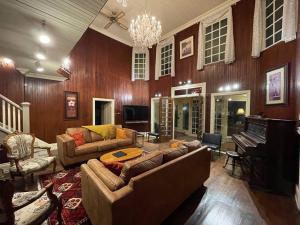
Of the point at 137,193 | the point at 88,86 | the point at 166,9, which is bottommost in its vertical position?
the point at 137,193

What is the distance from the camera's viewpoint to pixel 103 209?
1277mm

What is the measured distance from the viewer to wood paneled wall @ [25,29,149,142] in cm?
498

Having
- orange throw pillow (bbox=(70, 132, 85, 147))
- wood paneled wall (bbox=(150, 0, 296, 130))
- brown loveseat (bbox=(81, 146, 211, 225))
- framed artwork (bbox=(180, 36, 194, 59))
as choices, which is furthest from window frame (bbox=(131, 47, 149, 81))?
brown loveseat (bbox=(81, 146, 211, 225))

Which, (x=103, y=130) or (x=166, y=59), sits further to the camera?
(x=166, y=59)

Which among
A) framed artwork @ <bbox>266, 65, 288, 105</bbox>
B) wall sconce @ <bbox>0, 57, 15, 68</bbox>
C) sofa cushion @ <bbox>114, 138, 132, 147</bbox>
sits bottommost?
sofa cushion @ <bbox>114, 138, 132, 147</bbox>

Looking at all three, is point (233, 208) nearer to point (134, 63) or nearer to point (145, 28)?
point (145, 28)

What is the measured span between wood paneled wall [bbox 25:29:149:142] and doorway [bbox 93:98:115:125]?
0.22 meters

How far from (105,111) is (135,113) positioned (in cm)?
152

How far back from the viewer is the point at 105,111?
727 cm

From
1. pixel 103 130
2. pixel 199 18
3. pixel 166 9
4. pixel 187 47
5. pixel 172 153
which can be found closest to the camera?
pixel 172 153

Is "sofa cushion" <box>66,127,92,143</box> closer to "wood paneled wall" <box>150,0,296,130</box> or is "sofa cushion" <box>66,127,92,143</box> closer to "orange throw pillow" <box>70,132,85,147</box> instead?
"orange throw pillow" <box>70,132,85,147</box>

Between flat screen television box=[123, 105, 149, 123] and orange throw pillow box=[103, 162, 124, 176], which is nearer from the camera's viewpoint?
orange throw pillow box=[103, 162, 124, 176]

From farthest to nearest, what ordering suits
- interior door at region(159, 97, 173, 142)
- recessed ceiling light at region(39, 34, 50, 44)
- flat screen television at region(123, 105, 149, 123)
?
1. flat screen television at region(123, 105, 149, 123)
2. interior door at region(159, 97, 173, 142)
3. recessed ceiling light at region(39, 34, 50, 44)

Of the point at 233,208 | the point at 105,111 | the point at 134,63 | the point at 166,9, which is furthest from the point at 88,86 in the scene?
the point at 233,208
